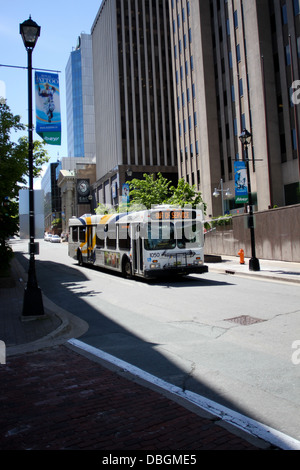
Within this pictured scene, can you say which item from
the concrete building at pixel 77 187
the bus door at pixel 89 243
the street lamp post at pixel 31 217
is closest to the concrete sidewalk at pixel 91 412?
the street lamp post at pixel 31 217

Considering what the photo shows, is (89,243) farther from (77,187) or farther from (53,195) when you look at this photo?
(53,195)

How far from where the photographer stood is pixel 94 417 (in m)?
3.88

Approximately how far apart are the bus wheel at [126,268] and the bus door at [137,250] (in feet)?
3.15

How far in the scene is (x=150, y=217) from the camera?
15.2 meters

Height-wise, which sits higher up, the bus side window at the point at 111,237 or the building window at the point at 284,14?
the building window at the point at 284,14

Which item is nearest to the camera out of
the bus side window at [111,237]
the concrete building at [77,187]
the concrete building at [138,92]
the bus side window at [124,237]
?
the bus side window at [124,237]

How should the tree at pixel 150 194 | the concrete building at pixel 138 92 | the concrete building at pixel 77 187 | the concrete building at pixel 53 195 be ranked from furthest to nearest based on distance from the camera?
the concrete building at pixel 53 195 → the concrete building at pixel 77 187 → the concrete building at pixel 138 92 → the tree at pixel 150 194

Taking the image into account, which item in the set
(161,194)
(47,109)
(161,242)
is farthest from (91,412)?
(161,194)

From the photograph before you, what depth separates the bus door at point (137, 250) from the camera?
597 inches

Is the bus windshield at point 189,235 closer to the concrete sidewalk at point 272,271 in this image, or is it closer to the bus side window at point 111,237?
the concrete sidewalk at point 272,271

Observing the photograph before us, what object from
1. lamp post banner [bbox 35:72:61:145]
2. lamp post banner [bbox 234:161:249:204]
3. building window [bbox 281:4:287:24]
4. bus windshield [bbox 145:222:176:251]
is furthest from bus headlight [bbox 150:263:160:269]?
building window [bbox 281:4:287:24]

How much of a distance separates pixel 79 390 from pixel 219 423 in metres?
1.85

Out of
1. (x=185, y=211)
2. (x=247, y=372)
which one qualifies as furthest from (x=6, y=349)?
(x=185, y=211)

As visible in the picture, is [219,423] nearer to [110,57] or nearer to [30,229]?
[30,229]
